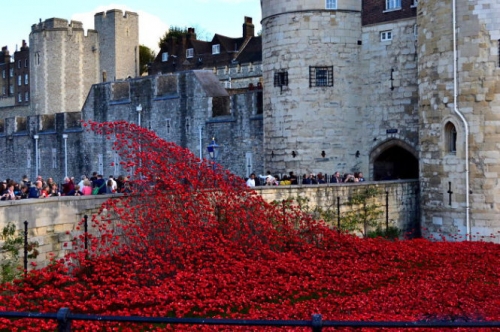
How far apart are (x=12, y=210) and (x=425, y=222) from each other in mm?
12574

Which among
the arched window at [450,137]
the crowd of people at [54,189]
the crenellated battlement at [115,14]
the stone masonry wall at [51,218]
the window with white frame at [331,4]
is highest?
the crenellated battlement at [115,14]

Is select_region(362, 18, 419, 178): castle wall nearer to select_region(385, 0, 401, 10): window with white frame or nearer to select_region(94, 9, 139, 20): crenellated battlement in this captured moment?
select_region(385, 0, 401, 10): window with white frame

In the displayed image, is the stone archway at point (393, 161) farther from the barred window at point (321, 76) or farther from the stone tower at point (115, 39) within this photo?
the stone tower at point (115, 39)

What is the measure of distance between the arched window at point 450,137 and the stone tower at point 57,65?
42525mm

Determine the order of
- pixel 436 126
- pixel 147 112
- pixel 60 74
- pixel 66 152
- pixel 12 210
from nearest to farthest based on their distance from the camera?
pixel 12 210 < pixel 436 126 < pixel 147 112 < pixel 66 152 < pixel 60 74

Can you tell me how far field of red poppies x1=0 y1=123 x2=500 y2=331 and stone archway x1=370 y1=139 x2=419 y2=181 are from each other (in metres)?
7.53

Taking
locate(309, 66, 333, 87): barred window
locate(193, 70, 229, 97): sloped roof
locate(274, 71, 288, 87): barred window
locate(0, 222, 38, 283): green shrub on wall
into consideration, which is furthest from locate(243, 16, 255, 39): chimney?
locate(0, 222, 38, 283): green shrub on wall

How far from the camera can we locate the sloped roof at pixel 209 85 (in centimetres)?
3009

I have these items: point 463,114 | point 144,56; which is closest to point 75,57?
point 144,56

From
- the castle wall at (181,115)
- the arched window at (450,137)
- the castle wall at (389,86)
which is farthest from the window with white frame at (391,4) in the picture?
the arched window at (450,137)

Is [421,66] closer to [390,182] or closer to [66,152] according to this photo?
[390,182]

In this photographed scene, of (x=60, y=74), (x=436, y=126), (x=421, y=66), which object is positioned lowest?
(x=436, y=126)

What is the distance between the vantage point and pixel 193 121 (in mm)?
30422

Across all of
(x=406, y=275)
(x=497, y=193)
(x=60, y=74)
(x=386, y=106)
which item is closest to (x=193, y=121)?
(x=386, y=106)
